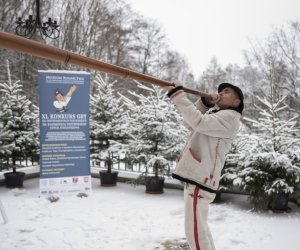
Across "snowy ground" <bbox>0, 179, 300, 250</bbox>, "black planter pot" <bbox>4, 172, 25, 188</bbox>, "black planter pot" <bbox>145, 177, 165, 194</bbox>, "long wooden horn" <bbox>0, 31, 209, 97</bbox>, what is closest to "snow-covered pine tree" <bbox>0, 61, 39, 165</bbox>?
"black planter pot" <bbox>4, 172, 25, 188</bbox>

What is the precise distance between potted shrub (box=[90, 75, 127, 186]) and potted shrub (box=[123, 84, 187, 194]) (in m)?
0.66

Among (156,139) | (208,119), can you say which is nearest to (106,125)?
(156,139)

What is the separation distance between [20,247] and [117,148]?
409cm

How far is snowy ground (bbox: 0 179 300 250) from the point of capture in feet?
14.3

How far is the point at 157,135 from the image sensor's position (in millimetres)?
7559

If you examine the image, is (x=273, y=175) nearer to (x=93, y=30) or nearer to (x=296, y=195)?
(x=296, y=195)

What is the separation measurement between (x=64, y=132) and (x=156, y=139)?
2.14 meters

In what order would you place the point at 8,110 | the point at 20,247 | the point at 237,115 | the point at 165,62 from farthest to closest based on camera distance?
1. the point at 165,62
2. the point at 8,110
3. the point at 20,247
4. the point at 237,115

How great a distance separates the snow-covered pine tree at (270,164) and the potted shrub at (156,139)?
1.73m

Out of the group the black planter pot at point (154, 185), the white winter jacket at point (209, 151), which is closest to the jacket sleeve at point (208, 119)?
the white winter jacket at point (209, 151)

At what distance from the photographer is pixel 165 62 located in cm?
2870

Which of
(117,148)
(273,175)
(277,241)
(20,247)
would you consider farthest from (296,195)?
(20,247)

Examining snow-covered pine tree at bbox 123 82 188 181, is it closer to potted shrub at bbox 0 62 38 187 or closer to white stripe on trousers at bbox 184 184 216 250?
potted shrub at bbox 0 62 38 187

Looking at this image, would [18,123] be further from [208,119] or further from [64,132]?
[208,119]
